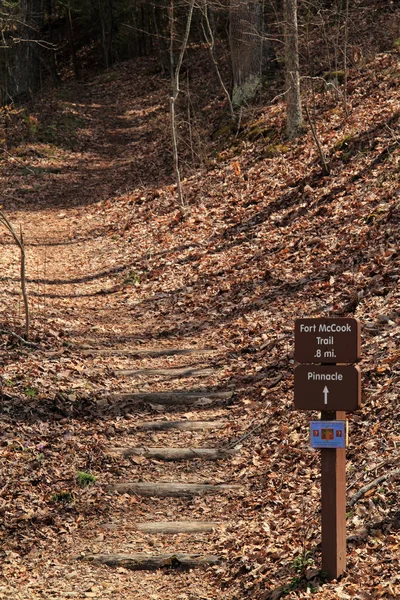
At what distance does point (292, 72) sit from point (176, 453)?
371 inches

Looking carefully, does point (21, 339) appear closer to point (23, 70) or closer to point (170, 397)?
point (170, 397)

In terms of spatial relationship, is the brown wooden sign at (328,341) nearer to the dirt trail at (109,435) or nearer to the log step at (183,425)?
the dirt trail at (109,435)

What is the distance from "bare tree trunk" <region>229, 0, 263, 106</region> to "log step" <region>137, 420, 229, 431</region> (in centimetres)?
1181

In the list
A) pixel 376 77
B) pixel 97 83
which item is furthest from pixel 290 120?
pixel 97 83

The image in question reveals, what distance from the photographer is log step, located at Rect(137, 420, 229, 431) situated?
→ 7805mm

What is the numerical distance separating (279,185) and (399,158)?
255 cm

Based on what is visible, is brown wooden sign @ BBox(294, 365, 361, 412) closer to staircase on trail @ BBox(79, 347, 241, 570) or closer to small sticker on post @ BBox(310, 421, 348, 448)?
small sticker on post @ BBox(310, 421, 348, 448)

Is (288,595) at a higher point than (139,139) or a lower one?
lower

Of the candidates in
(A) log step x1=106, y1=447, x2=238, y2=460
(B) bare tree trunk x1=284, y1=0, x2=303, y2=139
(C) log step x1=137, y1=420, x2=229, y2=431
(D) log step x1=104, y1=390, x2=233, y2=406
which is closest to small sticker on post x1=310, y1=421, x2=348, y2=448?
(A) log step x1=106, y1=447, x2=238, y2=460

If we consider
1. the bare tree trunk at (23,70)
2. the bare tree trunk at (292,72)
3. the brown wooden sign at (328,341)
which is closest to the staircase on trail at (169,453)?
the brown wooden sign at (328,341)

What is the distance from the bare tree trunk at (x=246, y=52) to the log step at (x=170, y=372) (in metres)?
10.6

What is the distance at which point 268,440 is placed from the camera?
7.16m

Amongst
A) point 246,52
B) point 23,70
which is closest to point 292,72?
point 246,52

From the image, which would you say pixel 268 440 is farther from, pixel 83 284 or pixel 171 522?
pixel 83 284
